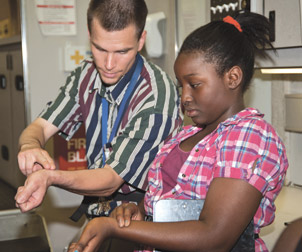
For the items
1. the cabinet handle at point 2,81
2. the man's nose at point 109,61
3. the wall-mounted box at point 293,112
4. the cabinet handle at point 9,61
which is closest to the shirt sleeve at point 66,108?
the man's nose at point 109,61

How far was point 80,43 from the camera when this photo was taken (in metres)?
2.57

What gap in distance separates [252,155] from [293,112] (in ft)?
3.34

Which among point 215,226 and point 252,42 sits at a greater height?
point 252,42

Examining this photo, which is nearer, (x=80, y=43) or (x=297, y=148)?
(x=297, y=148)

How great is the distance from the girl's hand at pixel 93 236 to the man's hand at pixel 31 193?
0.26m

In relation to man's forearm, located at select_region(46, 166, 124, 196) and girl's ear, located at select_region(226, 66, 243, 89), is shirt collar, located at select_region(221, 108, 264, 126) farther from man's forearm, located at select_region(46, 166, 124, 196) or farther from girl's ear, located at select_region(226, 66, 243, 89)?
man's forearm, located at select_region(46, 166, 124, 196)

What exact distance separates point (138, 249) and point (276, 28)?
2.77 feet

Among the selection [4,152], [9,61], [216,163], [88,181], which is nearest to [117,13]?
[88,181]

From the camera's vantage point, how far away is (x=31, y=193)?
114 cm

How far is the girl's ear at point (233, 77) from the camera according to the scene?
1114mm

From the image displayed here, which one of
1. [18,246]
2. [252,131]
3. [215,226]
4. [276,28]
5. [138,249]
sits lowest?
[18,246]

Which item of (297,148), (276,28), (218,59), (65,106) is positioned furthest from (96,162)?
(297,148)

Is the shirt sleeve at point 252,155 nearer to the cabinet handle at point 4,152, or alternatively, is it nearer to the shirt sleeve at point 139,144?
the shirt sleeve at point 139,144

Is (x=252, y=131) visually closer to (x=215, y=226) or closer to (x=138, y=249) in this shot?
(x=215, y=226)
